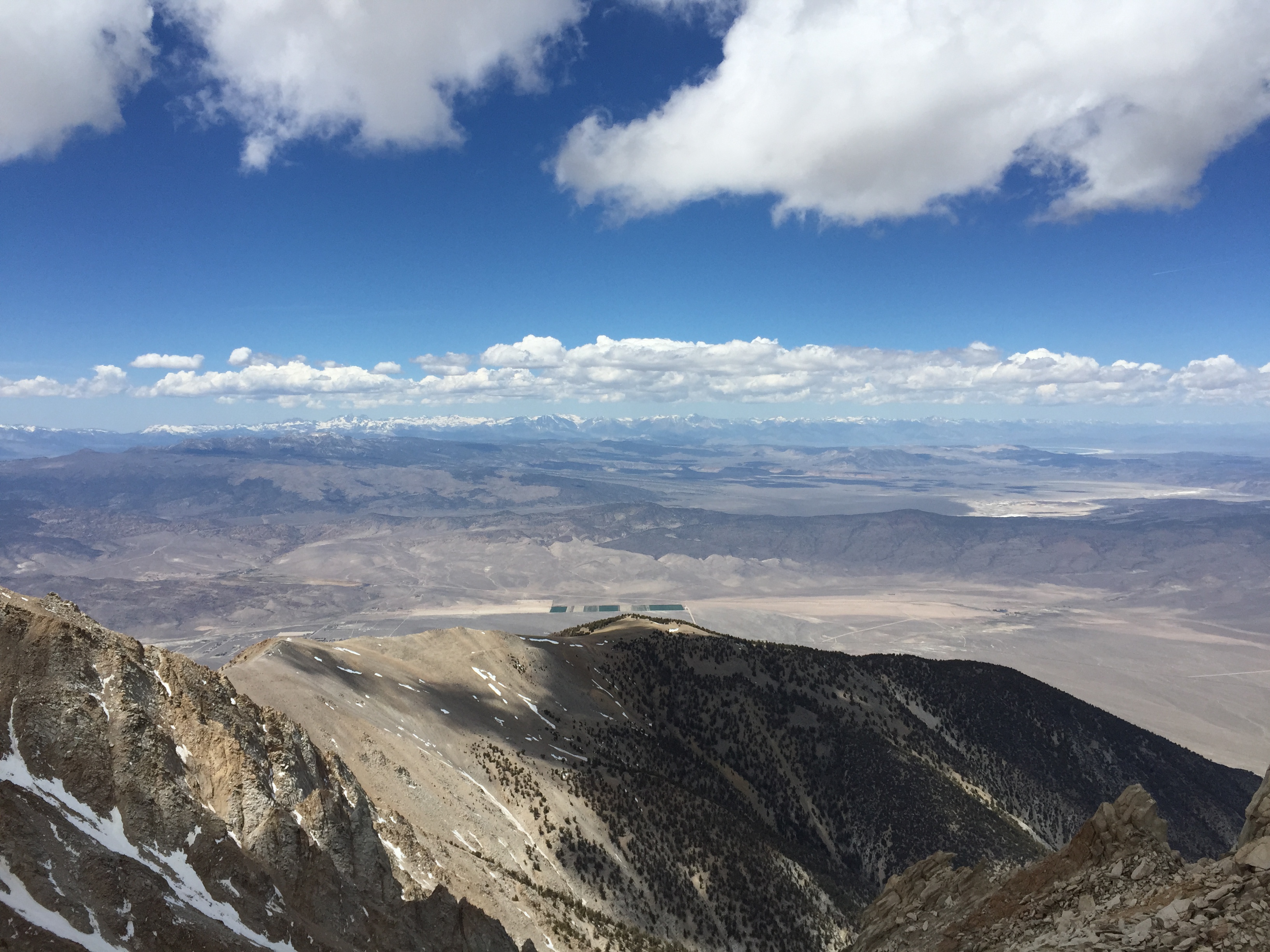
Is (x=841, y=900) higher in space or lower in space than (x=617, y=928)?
lower

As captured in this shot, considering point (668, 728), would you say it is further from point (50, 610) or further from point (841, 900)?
point (50, 610)

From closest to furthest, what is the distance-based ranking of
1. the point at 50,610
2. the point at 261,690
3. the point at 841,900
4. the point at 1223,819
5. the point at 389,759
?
the point at 50,610 < the point at 389,759 < the point at 261,690 < the point at 841,900 < the point at 1223,819

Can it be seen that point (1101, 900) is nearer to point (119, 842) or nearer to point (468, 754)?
point (119, 842)

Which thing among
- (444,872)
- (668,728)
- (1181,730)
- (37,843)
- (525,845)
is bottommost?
(1181,730)

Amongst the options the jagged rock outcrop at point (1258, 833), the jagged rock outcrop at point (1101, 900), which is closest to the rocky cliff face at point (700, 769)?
the jagged rock outcrop at point (1101, 900)

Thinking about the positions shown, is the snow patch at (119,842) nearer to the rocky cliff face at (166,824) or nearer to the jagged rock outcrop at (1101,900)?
the rocky cliff face at (166,824)

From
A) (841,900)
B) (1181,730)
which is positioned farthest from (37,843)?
(1181,730)
